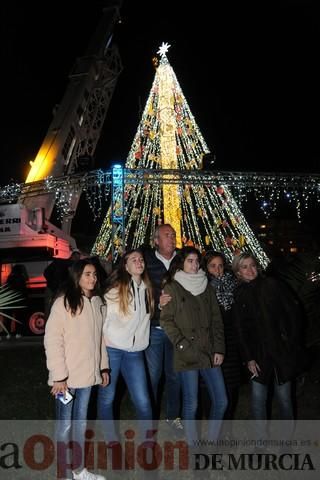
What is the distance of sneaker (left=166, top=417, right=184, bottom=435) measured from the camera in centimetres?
484

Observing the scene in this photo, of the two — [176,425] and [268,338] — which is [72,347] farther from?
[268,338]

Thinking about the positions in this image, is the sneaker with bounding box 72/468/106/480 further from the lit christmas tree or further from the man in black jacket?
the lit christmas tree

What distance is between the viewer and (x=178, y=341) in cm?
421

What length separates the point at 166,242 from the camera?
5.07 m

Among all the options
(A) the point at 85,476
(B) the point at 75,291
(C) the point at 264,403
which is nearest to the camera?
(A) the point at 85,476

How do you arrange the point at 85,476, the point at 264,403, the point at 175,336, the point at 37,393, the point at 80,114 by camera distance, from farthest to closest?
1. the point at 80,114
2. the point at 37,393
3. the point at 264,403
4. the point at 175,336
5. the point at 85,476

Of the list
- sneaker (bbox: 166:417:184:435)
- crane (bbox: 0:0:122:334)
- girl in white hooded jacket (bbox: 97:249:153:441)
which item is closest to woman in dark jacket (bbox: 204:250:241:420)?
sneaker (bbox: 166:417:184:435)

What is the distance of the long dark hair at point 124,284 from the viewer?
14.1 feet

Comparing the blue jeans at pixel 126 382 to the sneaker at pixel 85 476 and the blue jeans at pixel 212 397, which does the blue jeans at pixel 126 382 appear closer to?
the blue jeans at pixel 212 397

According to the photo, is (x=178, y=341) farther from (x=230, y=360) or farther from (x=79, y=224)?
(x=79, y=224)

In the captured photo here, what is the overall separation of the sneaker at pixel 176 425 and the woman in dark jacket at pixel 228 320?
525 millimetres

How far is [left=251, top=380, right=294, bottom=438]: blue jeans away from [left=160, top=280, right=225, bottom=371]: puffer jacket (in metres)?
0.55

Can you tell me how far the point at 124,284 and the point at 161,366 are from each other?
44.1 inches

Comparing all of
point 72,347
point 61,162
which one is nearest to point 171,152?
point 61,162
